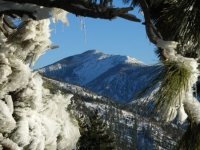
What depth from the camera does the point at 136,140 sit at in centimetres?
17225

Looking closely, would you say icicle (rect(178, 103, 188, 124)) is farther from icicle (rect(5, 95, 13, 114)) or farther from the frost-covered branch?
icicle (rect(5, 95, 13, 114))

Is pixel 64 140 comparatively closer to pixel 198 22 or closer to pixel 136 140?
pixel 198 22

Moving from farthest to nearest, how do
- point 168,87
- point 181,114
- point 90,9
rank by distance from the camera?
point 181,114
point 168,87
point 90,9

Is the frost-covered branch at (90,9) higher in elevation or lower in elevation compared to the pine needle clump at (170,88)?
higher

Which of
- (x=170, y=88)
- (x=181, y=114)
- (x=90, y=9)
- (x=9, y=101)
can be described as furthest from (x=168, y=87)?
(x=9, y=101)

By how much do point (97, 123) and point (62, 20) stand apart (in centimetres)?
3926

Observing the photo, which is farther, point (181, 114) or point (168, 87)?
point (181, 114)

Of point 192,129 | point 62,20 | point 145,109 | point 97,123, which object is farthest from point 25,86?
point 97,123

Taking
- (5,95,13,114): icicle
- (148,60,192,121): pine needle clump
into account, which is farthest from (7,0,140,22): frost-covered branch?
(5,95,13,114): icicle

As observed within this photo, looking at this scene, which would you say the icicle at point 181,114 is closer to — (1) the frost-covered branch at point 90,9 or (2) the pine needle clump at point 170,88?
(2) the pine needle clump at point 170,88

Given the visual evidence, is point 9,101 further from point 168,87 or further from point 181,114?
point 181,114

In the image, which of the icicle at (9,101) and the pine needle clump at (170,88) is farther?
the icicle at (9,101)

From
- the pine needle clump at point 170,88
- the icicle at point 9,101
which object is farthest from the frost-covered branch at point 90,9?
the icicle at point 9,101

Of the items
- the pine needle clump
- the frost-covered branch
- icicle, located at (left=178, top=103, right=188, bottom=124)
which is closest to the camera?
the frost-covered branch
